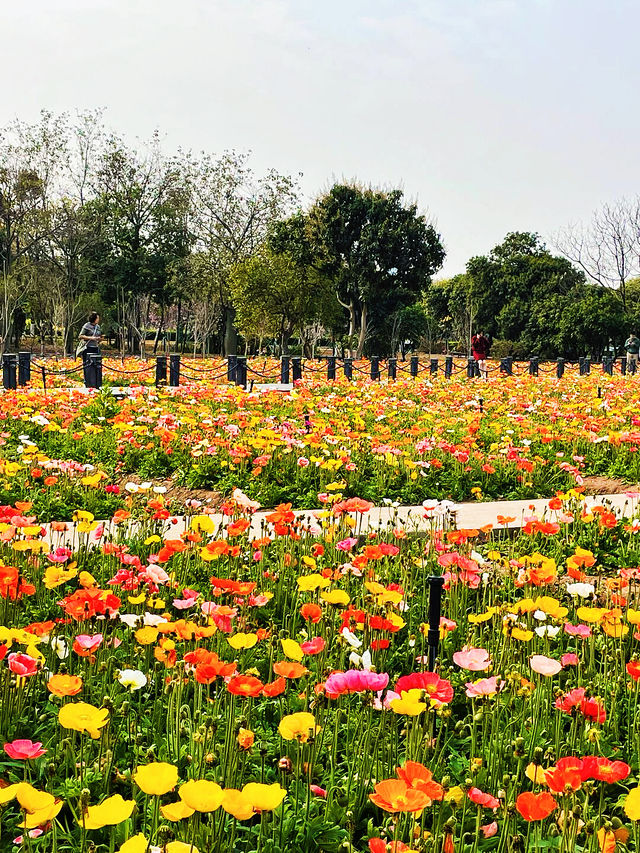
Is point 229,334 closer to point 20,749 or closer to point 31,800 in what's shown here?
point 20,749

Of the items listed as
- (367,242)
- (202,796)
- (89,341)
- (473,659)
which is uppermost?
(367,242)

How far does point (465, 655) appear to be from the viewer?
2.37m

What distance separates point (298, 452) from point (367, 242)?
28.2 m

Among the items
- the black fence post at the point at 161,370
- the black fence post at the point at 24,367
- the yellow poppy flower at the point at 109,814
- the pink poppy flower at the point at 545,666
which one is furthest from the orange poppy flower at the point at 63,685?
the black fence post at the point at 161,370

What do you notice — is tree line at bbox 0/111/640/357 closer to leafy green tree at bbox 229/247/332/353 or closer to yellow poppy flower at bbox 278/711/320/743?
leafy green tree at bbox 229/247/332/353

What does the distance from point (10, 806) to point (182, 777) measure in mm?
480

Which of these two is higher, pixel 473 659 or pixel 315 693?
pixel 473 659

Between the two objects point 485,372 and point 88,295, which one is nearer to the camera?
point 485,372

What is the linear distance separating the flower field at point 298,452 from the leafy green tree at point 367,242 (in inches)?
950

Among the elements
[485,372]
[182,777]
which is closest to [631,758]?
[182,777]

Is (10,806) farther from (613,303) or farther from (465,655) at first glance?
(613,303)

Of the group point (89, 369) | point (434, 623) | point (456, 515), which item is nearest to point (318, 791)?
point (434, 623)

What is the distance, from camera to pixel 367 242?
33.7 m

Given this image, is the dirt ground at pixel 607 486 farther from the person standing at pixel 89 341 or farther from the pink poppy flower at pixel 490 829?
the person standing at pixel 89 341
